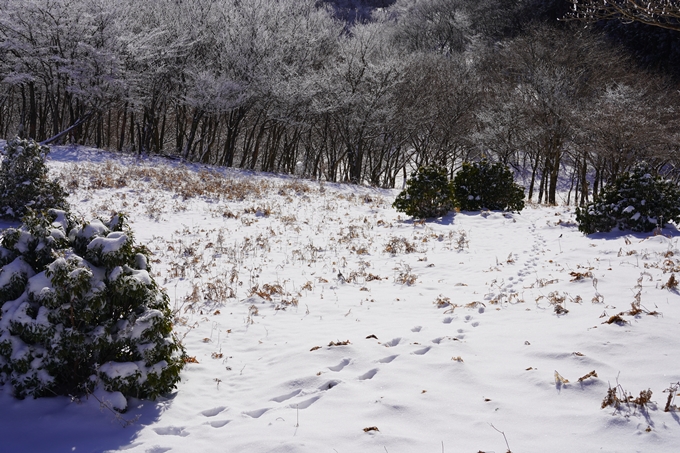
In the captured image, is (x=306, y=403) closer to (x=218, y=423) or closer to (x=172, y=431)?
(x=218, y=423)

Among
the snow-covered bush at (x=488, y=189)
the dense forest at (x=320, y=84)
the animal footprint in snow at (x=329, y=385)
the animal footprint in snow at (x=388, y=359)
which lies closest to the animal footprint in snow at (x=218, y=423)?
the animal footprint in snow at (x=329, y=385)

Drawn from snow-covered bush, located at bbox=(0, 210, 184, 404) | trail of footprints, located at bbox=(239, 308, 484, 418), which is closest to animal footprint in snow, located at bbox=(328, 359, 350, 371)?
trail of footprints, located at bbox=(239, 308, 484, 418)

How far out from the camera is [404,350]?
4.87m

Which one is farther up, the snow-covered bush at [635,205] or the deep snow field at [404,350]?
the snow-covered bush at [635,205]

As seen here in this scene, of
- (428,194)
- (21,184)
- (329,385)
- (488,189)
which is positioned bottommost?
(329,385)

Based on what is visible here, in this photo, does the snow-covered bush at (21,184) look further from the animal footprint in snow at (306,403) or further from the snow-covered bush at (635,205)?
the snow-covered bush at (635,205)

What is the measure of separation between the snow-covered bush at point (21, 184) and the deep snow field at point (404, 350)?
2.20 metres

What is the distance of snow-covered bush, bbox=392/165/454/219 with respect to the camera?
13234 mm

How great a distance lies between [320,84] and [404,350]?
87.6 ft

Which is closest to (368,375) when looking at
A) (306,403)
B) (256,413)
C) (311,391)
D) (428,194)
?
(311,391)

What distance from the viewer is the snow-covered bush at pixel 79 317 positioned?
3.85 m

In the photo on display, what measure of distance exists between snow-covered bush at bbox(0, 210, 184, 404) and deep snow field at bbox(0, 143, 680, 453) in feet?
0.71

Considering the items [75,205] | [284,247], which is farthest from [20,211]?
[284,247]

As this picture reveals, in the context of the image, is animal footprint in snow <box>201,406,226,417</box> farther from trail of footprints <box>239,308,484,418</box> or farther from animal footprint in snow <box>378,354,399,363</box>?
animal footprint in snow <box>378,354,399,363</box>
